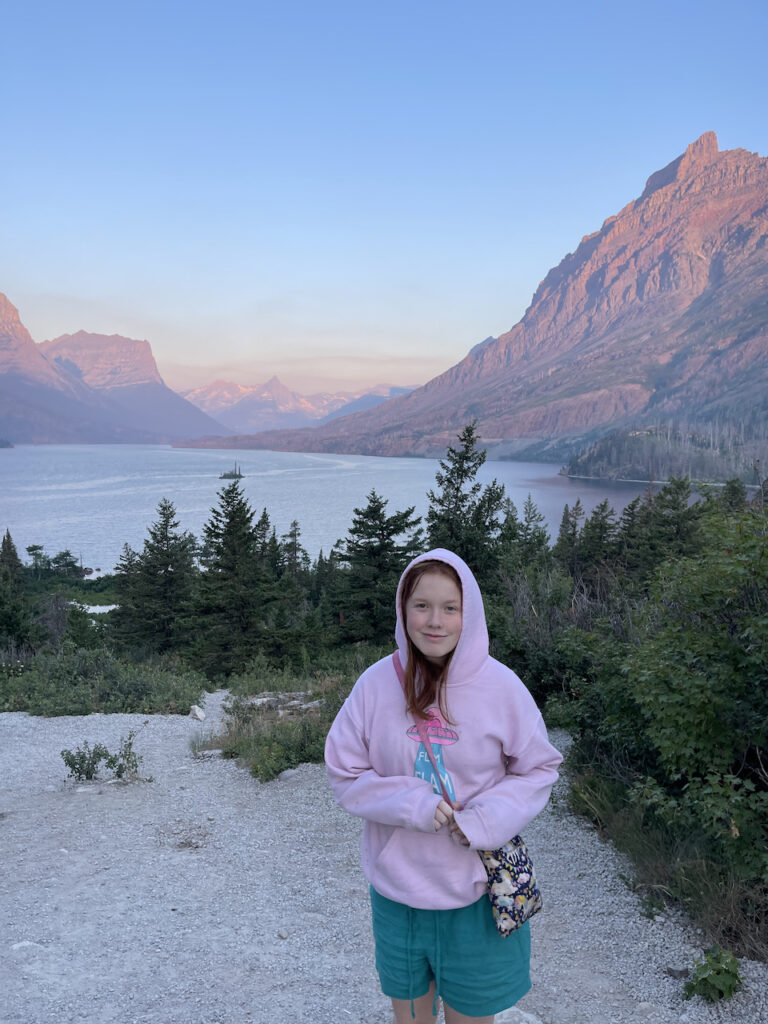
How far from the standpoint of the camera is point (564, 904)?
13.4 feet

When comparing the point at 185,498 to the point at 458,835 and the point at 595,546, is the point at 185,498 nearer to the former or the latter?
the point at 595,546

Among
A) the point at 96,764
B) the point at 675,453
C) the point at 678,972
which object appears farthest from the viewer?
the point at 675,453

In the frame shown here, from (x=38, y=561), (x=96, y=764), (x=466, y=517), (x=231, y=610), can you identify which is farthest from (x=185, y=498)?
(x=96, y=764)

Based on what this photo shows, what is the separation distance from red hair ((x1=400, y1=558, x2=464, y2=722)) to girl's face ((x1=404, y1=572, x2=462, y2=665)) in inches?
0.8

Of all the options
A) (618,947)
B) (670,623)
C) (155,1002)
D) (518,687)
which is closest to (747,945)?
(618,947)

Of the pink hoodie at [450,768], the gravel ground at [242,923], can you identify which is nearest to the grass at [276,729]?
the gravel ground at [242,923]

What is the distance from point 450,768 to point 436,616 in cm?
46

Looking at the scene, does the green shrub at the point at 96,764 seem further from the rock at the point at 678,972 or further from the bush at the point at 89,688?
the rock at the point at 678,972

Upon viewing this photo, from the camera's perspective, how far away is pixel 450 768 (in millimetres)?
2029

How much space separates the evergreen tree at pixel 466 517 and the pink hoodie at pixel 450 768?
60.5 ft

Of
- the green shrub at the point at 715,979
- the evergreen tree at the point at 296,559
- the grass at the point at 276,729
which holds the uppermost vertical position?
the green shrub at the point at 715,979

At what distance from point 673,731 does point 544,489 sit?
11999cm

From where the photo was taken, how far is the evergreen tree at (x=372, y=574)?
2264cm

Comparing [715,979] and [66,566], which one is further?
[66,566]
